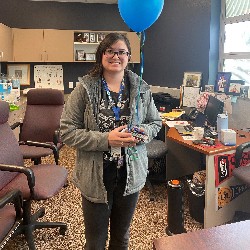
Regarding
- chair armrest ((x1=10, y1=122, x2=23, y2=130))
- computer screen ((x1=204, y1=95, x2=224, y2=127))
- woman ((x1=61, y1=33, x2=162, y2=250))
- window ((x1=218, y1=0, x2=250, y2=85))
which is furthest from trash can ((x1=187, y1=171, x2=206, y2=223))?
chair armrest ((x1=10, y1=122, x2=23, y2=130))

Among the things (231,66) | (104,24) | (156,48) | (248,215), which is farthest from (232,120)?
(104,24)

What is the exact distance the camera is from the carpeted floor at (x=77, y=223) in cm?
236

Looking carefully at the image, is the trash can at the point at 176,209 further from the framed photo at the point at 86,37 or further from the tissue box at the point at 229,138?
the framed photo at the point at 86,37

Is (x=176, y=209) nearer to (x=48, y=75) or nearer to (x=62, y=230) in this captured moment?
(x=62, y=230)

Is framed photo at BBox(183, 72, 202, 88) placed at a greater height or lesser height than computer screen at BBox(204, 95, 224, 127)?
greater

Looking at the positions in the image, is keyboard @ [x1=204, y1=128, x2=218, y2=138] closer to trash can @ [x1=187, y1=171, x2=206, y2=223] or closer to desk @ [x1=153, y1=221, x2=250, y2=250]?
trash can @ [x1=187, y1=171, x2=206, y2=223]

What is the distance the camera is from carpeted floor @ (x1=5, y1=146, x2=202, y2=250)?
7.74 feet

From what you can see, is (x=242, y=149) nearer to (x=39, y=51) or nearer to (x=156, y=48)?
(x=156, y=48)

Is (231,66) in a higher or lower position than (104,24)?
lower

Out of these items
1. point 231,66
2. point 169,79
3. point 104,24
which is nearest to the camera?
point 231,66

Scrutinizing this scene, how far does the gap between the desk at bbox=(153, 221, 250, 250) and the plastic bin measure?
1.53m

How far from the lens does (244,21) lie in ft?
11.6

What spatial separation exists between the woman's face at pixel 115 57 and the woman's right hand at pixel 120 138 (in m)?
0.29

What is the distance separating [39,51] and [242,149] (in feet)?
12.7
